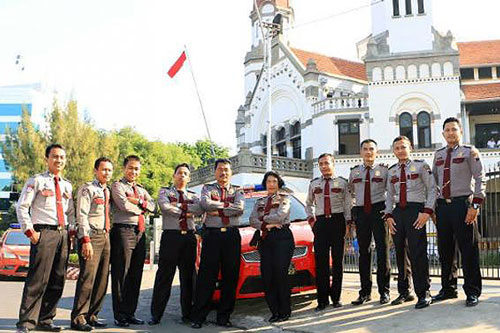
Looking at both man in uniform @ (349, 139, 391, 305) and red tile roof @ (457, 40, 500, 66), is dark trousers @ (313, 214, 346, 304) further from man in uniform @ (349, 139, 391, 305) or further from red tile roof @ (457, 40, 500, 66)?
red tile roof @ (457, 40, 500, 66)

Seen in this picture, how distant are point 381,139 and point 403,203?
2091 centimetres

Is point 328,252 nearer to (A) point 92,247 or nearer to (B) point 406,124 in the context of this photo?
(A) point 92,247

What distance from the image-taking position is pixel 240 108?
36281 millimetres

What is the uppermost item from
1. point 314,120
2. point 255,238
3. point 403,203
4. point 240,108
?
point 240,108

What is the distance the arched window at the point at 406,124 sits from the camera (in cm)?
2672

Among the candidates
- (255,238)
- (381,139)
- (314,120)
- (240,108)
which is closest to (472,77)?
(381,139)

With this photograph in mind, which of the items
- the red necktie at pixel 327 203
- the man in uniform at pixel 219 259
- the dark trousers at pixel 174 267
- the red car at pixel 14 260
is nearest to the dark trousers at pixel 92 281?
the dark trousers at pixel 174 267

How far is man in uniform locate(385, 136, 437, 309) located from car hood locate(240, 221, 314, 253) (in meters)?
1.29

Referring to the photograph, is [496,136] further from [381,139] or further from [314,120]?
[314,120]

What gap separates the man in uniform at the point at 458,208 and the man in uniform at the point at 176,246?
317 cm

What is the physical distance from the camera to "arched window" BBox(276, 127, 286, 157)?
1260 inches

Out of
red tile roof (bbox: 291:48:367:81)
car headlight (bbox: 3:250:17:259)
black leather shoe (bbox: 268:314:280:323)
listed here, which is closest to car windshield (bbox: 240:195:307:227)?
black leather shoe (bbox: 268:314:280:323)

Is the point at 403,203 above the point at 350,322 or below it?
above

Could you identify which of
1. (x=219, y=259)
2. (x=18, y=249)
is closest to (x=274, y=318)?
(x=219, y=259)
